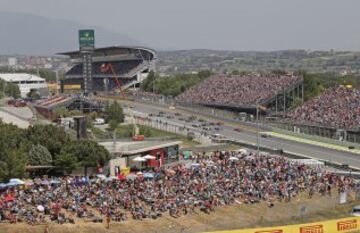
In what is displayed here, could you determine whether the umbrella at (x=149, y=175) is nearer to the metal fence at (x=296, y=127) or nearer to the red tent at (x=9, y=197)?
the red tent at (x=9, y=197)

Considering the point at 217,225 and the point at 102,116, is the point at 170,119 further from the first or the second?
the point at 217,225

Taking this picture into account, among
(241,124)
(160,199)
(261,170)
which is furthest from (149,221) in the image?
(241,124)

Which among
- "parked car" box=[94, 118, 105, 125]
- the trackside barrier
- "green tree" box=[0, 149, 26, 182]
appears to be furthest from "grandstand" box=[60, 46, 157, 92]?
the trackside barrier

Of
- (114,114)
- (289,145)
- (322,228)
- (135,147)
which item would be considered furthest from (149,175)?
(114,114)

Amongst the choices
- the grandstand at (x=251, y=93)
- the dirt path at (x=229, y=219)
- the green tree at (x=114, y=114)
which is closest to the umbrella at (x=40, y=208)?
the dirt path at (x=229, y=219)

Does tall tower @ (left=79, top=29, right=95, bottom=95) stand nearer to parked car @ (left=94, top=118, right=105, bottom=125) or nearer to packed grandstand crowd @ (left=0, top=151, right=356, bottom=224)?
parked car @ (left=94, top=118, right=105, bottom=125)

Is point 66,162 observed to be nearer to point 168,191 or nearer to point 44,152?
point 44,152
